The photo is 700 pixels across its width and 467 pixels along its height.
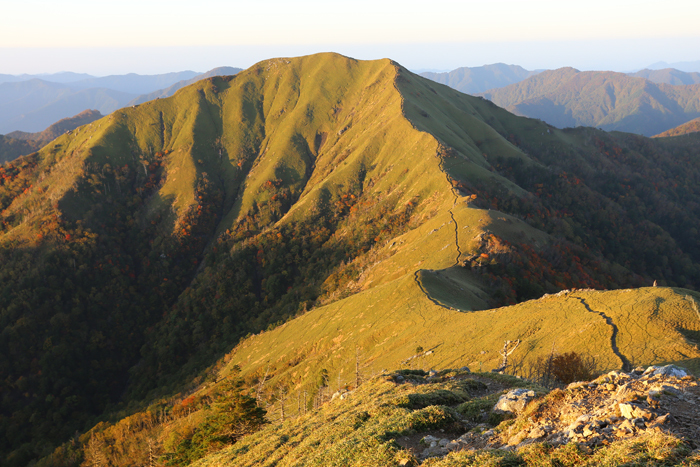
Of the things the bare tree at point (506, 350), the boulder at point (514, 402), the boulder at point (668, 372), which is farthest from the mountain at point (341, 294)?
the boulder at point (514, 402)

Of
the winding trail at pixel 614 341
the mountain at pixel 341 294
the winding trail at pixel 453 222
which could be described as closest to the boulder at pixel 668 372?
the winding trail at pixel 614 341

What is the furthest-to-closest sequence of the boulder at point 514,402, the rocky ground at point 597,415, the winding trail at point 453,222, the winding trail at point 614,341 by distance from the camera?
the winding trail at point 453,222 → the winding trail at point 614,341 → the boulder at point 514,402 → the rocky ground at point 597,415

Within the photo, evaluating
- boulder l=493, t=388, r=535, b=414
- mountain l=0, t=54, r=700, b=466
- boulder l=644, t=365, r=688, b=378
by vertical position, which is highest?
boulder l=644, t=365, r=688, b=378

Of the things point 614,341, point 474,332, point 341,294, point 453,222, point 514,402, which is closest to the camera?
point 514,402

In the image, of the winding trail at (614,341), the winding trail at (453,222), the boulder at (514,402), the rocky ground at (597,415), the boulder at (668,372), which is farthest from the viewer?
the winding trail at (453,222)

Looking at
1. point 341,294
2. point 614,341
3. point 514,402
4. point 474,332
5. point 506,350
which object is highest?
point 514,402

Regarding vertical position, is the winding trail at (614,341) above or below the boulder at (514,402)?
below

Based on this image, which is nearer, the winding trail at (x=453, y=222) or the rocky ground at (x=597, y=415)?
the rocky ground at (x=597, y=415)

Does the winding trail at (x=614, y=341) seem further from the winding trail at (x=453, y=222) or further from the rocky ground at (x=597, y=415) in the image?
the winding trail at (x=453, y=222)

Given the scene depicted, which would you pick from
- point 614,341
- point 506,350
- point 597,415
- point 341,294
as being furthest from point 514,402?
point 341,294

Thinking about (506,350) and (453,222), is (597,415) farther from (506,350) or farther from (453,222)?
(453,222)

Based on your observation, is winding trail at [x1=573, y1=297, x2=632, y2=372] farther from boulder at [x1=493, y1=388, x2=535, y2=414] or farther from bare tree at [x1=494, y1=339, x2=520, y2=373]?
boulder at [x1=493, y1=388, x2=535, y2=414]

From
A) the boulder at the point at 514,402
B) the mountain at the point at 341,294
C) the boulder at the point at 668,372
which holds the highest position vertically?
the boulder at the point at 668,372

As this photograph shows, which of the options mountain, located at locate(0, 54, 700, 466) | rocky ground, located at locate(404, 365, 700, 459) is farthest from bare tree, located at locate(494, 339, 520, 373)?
rocky ground, located at locate(404, 365, 700, 459)
